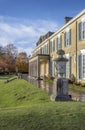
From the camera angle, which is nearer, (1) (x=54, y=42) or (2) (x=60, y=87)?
(2) (x=60, y=87)

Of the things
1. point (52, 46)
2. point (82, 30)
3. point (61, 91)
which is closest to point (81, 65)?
point (82, 30)

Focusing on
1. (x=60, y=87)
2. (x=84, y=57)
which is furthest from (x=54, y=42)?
(x=60, y=87)

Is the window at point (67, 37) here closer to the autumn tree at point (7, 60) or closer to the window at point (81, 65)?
the window at point (81, 65)

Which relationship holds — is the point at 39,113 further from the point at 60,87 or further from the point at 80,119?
the point at 60,87

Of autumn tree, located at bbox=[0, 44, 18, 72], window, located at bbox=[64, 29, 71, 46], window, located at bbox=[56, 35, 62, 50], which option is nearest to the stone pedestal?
window, located at bbox=[64, 29, 71, 46]

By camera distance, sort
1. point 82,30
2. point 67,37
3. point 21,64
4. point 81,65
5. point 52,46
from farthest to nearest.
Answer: point 21,64 → point 52,46 → point 67,37 → point 81,65 → point 82,30

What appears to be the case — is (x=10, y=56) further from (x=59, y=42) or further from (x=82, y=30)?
(x=82, y=30)

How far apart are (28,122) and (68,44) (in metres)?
22.0

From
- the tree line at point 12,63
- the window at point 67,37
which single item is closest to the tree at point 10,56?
the tree line at point 12,63

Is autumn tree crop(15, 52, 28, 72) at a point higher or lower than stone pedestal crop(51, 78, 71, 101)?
higher

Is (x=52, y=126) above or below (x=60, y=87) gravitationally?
below

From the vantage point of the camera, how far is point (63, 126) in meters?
8.05

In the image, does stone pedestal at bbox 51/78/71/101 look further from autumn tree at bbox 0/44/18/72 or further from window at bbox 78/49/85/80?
autumn tree at bbox 0/44/18/72

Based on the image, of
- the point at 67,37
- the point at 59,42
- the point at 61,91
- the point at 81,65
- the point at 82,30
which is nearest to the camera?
the point at 61,91
